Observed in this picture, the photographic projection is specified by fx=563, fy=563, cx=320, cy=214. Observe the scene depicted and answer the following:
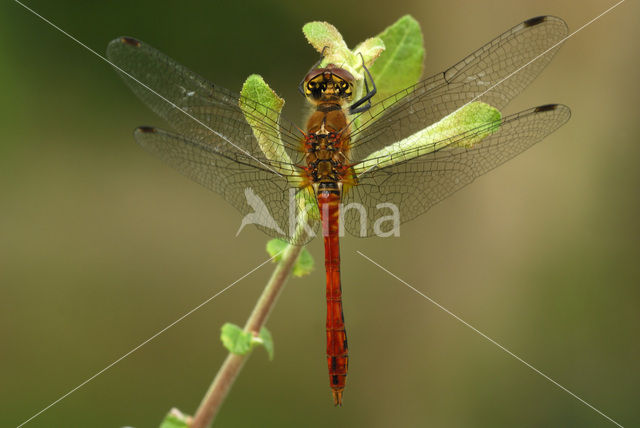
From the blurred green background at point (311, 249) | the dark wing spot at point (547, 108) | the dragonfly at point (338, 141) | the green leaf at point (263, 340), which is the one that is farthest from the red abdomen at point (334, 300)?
the blurred green background at point (311, 249)

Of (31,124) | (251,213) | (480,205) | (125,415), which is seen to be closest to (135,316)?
(125,415)

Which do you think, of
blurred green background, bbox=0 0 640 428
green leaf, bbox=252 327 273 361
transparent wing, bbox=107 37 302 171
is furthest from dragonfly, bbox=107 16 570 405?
blurred green background, bbox=0 0 640 428

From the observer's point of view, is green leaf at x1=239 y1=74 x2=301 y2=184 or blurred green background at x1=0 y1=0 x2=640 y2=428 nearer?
green leaf at x1=239 y1=74 x2=301 y2=184

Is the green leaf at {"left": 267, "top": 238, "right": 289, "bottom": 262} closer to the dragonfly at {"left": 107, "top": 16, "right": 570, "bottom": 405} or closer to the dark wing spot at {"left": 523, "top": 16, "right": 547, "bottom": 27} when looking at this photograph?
the dragonfly at {"left": 107, "top": 16, "right": 570, "bottom": 405}

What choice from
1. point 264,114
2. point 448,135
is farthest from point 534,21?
point 264,114

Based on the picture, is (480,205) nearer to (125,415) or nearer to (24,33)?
(125,415)

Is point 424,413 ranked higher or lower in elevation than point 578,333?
lower

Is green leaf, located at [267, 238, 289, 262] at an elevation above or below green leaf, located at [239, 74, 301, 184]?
below
